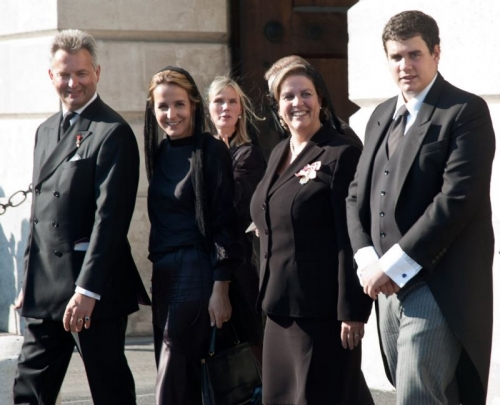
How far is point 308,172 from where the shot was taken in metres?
4.59

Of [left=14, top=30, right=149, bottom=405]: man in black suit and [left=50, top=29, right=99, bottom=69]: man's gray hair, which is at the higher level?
[left=50, top=29, right=99, bottom=69]: man's gray hair

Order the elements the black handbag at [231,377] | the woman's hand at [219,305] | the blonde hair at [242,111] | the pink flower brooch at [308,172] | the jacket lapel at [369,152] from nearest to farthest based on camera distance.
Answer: the jacket lapel at [369,152] → the pink flower brooch at [308,172] → the black handbag at [231,377] → the woman's hand at [219,305] → the blonde hair at [242,111]

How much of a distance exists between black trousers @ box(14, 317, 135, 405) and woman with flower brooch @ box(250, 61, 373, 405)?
0.70 meters

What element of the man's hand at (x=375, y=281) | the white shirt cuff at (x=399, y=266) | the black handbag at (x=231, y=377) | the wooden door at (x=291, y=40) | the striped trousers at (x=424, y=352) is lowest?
the black handbag at (x=231, y=377)

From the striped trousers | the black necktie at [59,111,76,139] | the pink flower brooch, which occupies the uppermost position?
the black necktie at [59,111,76,139]

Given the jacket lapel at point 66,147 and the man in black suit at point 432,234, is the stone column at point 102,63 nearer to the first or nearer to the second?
the jacket lapel at point 66,147

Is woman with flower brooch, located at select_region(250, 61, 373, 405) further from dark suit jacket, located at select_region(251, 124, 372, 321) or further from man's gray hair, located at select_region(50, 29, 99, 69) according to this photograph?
man's gray hair, located at select_region(50, 29, 99, 69)

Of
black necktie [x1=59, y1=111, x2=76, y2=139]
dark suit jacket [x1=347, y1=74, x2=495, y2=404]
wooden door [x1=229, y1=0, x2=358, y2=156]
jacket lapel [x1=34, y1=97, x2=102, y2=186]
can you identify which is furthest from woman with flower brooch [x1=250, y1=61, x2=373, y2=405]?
wooden door [x1=229, y1=0, x2=358, y2=156]

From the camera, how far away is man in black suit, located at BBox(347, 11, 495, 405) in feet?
13.3

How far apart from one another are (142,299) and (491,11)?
2277mm

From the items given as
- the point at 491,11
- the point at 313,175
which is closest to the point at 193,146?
the point at 313,175

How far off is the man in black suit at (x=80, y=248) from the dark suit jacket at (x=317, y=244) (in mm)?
741

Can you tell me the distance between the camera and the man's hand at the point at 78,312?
4.86 m

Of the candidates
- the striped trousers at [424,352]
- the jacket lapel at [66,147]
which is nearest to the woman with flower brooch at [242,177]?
the jacket lapel at [66,147]
